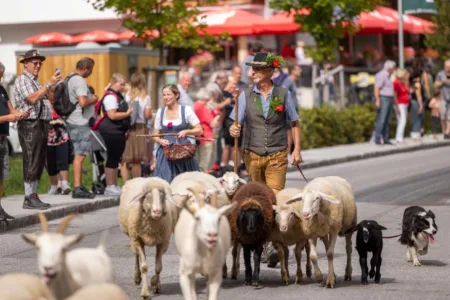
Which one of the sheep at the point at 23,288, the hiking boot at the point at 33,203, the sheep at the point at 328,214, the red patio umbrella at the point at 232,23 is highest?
the red patio umbrella at the point at 232,23

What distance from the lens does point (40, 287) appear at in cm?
753

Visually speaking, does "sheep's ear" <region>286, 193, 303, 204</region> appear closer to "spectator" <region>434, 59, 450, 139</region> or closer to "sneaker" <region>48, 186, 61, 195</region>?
"sneaker" <region>48, 186, 61, 195</region>

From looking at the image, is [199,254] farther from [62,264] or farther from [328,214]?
[62,264]

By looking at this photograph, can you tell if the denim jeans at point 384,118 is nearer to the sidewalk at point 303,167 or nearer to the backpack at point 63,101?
the sidewalk at point 303,167

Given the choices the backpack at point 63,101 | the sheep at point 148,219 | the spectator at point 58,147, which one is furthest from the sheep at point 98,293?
the spectator at point 58,147

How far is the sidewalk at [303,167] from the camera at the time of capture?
17516mm

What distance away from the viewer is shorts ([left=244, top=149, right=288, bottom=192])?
540 inches

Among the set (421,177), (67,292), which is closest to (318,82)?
(421,177)

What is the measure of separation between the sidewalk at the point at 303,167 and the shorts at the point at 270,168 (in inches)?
170

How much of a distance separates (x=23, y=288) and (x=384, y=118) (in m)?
24.6

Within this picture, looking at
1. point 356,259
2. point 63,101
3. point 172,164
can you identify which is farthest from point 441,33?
point 356,259

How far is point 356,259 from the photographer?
14.1 m

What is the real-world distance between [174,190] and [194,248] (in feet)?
7.53

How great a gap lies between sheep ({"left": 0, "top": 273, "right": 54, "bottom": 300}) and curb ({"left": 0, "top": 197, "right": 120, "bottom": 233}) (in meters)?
9.23
